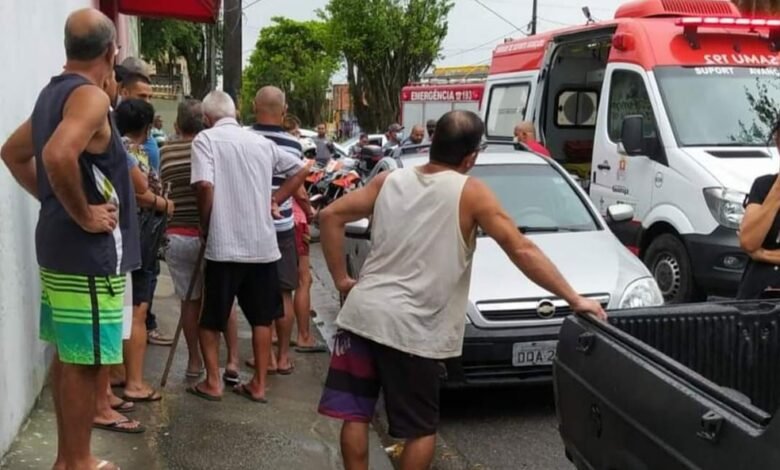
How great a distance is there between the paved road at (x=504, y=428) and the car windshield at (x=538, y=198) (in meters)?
1.22

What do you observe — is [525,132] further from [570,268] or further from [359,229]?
[359,229]

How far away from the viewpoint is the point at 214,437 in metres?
4.68

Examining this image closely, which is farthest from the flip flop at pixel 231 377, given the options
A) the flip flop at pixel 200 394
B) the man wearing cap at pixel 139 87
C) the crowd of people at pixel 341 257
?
the crowd of people at pixel 341 257

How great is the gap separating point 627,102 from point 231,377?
490 centimetres

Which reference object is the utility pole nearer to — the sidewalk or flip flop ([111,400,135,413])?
the sidewalk

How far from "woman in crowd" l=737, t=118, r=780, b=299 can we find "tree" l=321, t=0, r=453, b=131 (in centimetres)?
3259

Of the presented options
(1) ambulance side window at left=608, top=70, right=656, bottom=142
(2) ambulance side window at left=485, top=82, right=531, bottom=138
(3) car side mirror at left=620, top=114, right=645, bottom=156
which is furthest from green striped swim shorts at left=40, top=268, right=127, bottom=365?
(2) ambulance side window at left=485, top=82, right=531, bottom=138

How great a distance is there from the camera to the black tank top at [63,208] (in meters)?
3.42

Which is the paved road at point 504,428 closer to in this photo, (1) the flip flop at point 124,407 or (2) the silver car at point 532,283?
(2) the silver car at point 532,283

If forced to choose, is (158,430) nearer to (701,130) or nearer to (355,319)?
(355,319)

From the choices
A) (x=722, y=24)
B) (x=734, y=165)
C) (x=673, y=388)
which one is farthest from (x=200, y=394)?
(x=722, y=24)

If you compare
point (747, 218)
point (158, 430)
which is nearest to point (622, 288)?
point (747, 218)

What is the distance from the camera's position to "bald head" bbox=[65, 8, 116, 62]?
3.46 metres

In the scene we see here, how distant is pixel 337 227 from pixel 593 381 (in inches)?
50.4
